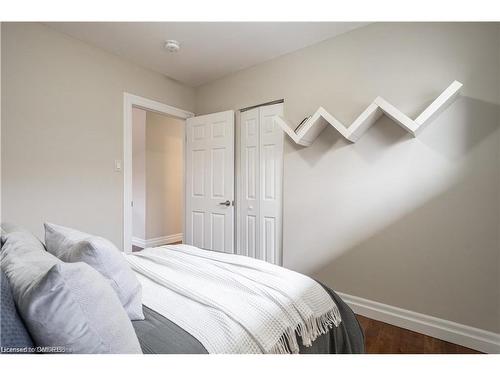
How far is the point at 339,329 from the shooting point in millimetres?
1190

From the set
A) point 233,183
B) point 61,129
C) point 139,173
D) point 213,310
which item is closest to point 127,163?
point 61,129

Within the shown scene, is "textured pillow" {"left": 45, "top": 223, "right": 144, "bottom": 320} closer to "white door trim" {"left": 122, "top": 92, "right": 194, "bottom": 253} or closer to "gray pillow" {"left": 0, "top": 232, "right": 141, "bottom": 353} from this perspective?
"gray pillow" {"left": 0, "top": 232, "right": 141, "bottom": 353}

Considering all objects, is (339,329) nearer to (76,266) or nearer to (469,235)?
(76,266)

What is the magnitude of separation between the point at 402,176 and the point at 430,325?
1.11 metres

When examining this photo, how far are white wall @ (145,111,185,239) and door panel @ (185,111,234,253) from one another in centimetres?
133

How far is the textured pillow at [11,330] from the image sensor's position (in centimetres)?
56

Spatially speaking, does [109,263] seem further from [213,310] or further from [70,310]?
[213,310]

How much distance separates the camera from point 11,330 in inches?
22.7

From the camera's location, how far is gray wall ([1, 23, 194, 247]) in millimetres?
1988

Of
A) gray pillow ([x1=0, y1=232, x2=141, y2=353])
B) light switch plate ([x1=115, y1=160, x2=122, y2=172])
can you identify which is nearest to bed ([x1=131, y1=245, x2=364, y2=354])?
gray pillow ([x1=0, y1=232, x2=141, y2=353])

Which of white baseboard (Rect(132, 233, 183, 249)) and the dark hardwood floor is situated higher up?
white baseboard (Rect(132, 233, 183, 249))

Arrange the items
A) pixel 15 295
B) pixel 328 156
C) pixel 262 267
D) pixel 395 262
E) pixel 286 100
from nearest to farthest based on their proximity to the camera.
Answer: pixel 15 295 < pixel 262 267 < pixel 395 262 < pixel 328 156 < pixel 286 100

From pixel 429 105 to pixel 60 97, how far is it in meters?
3.01
